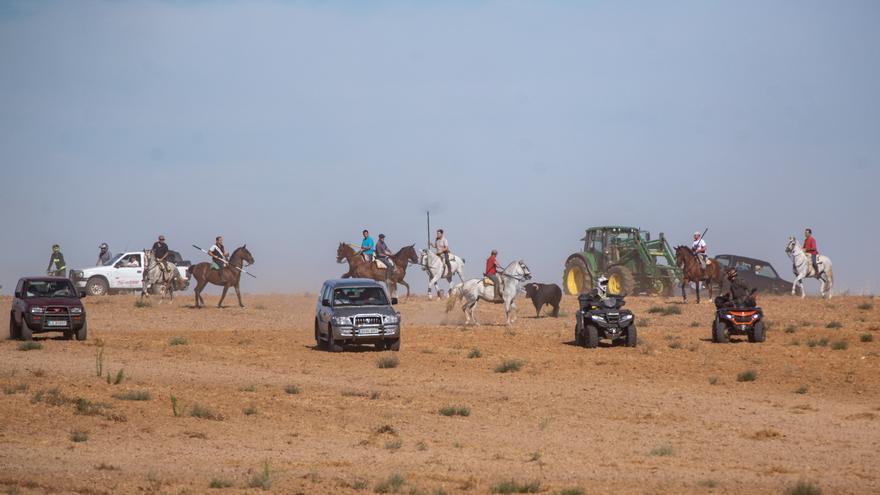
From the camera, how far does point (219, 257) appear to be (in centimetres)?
4369

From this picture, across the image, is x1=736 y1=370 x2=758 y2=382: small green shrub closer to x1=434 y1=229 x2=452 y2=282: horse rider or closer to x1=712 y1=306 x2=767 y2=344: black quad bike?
x1=712 y1=306 x2=767 y2=344: black quad bike

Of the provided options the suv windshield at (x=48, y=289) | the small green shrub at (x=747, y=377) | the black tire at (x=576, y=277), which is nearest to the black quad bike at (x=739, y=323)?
the small green shrub at (x=747, y=377)

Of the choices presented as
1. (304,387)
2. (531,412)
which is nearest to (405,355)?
(304,387)

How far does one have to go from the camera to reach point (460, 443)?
18.4 metres

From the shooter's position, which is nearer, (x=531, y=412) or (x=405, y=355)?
(x=531, y=412)

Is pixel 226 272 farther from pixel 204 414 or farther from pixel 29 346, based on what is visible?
pixel 204 414

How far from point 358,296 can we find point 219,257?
13.9m

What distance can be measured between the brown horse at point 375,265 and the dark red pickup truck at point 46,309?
15.3 metres

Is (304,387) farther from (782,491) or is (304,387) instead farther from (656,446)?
(782,491)

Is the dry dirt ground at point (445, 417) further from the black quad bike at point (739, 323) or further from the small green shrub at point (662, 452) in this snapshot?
the black quad bike at point (739, 323)

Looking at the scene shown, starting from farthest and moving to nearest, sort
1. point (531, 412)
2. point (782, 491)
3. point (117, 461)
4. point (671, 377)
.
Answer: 1. point (671, 377)
2. point (531, 412)
3. point (117, 461)
4. point (782, 491)

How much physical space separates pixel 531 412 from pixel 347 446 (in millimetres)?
4398

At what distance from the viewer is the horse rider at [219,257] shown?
43469mm

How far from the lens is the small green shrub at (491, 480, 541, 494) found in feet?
47.8
